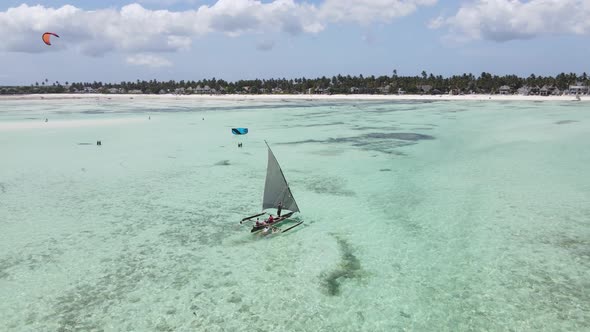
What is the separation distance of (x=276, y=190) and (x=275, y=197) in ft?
1.26

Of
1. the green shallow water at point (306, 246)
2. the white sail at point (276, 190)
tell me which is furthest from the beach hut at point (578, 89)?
the white sail at point (276, 190)

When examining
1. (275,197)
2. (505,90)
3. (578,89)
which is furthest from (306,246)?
(505,90)

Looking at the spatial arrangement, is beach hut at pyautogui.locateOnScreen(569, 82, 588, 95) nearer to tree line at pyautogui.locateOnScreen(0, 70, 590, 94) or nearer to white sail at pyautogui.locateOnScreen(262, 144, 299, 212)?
tree line at pyautogui.locateOnScreen(0, 70, 590, 94)

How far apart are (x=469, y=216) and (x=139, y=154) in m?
29.9

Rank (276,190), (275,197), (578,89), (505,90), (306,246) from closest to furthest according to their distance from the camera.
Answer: (306,246) → (276,190) → (275,197) → (578,89) → (505,90)

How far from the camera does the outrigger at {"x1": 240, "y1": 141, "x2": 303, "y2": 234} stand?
18172 millimetres

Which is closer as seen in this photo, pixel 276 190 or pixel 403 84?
pixel 276 190

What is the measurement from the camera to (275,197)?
1905 cm

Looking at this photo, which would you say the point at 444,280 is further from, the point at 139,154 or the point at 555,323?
the point at 139,154

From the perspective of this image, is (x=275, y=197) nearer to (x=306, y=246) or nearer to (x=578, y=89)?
(x=306, y=246)

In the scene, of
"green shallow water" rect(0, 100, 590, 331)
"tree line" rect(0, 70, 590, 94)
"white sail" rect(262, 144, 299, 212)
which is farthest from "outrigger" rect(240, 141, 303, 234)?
"tree line" rect(0, 70, 590, 94)

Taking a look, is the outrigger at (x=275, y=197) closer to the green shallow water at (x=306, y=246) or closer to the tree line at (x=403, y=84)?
the green shallow water at (x=306, y=246)

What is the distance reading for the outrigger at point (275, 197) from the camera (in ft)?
59.6

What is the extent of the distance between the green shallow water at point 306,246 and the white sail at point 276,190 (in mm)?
1432
